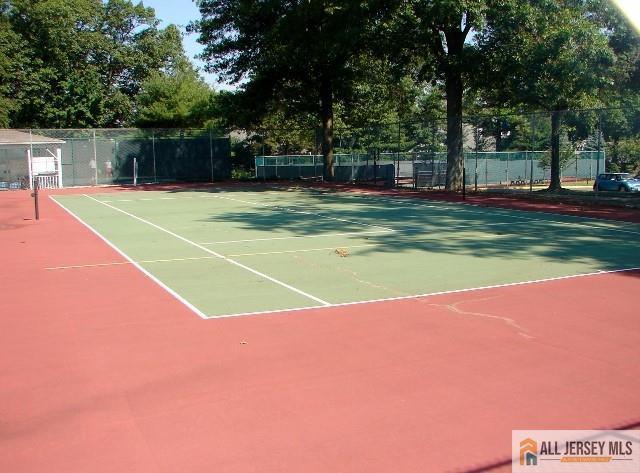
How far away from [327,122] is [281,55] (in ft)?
18.5

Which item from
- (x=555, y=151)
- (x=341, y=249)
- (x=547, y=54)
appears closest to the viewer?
(x=341, y=249)

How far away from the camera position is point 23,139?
38.3 m

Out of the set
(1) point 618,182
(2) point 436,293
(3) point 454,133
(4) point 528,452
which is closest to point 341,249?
(2) point 436,293

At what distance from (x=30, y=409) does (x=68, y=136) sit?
37.7 m

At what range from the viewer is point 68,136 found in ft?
133

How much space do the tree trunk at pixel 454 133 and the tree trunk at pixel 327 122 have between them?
31.8ft

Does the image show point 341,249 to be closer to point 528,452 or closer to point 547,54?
point 528,452

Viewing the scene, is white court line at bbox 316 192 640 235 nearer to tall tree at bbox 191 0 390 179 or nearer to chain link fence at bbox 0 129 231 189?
tall tree at bbox 191 0 390 179

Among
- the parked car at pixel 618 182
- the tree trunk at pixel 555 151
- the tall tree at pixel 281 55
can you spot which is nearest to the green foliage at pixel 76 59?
the tall tree at pixel 281 55

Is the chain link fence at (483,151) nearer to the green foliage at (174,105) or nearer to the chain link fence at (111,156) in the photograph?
the chain link fence at (111,156)

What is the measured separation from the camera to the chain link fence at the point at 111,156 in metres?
38.3

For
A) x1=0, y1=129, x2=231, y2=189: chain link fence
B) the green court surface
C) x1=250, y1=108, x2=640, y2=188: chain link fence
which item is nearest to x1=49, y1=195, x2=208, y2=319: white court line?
the green court surface

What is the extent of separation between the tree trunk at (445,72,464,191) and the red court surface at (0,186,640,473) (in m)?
23.3
